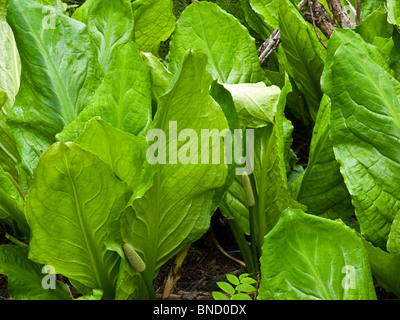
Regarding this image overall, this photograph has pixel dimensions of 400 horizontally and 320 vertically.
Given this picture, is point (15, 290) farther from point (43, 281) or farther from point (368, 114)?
point (368, 114)

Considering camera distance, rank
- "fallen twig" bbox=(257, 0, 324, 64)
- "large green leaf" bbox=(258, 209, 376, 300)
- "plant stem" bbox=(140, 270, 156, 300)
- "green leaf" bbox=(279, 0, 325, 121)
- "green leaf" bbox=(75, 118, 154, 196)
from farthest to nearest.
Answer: "fallen twig" bbox=(257, 0, 324, 64)
"green leaf" bbox=(279, 0, 325, 121)
"plant stem" bbox=(140, 270, 156, 300)
"green leaf" bbox=(75, 118, 154, 196)
"large green leaf" bbox=(258, 209, 376, 300)

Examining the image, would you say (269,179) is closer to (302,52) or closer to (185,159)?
(185,159)

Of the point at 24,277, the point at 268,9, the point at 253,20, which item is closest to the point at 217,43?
the point at 268,9

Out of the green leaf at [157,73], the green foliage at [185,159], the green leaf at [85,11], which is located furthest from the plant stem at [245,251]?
the green leaf at [85,11]

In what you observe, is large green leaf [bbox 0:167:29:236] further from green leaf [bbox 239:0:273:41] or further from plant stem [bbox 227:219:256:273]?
green leaf [bbox 239:0:273:41]

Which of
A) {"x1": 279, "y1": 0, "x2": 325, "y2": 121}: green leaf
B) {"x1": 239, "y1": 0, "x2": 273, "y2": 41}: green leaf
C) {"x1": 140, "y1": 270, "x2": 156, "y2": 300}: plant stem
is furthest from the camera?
{"x1": 239, "y1": 0, "x2": 273, "y2": 41}: green leaf

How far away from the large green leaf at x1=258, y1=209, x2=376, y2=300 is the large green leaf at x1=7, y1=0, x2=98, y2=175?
60 cm

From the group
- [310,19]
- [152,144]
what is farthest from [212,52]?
[152,144]

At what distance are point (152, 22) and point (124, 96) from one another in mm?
521

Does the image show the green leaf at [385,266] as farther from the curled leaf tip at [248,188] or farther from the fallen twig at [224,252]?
the fallen twig at [224,252]

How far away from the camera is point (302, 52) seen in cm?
137

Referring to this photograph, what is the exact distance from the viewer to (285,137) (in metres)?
1.20

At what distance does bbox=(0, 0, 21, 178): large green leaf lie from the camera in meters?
1.30

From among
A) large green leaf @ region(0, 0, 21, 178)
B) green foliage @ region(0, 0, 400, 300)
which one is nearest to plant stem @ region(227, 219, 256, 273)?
green foliage @ region(0, 0, 400, 300)
